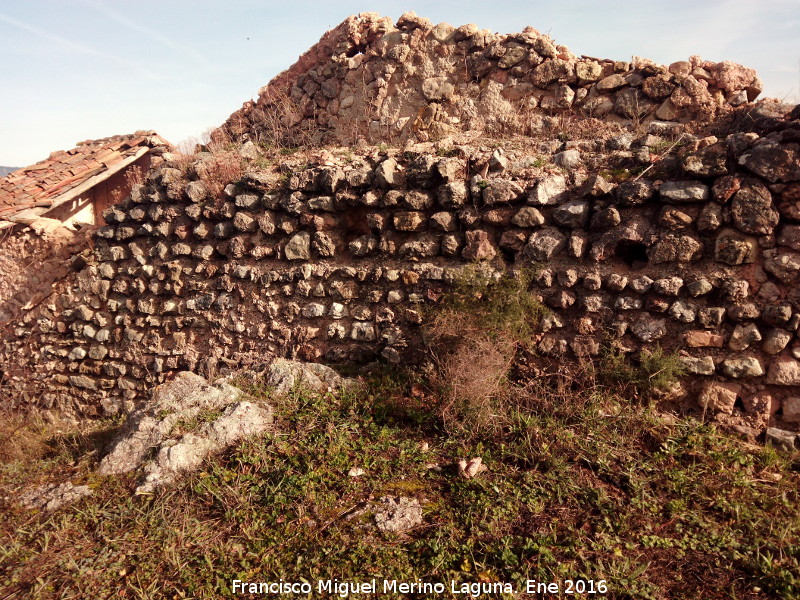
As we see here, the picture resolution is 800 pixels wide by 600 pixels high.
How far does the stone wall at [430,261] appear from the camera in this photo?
3.79 meters

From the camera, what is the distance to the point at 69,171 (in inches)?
338

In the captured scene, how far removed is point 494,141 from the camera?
218 inches

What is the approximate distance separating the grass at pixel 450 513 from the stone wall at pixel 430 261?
0.64 m

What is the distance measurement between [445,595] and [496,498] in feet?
2.48

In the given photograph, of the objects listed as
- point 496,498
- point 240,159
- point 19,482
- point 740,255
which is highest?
point 240,159

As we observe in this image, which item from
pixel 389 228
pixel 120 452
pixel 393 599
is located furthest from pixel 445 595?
pixel 389 228

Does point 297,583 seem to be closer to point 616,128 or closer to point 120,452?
point 120,452

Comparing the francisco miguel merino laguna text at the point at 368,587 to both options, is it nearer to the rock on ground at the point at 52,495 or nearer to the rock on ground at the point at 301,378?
the rock on ground at the point at 52,495

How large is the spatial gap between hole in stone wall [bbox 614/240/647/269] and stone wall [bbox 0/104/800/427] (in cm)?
2

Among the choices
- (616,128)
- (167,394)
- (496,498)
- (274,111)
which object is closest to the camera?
(496,498)

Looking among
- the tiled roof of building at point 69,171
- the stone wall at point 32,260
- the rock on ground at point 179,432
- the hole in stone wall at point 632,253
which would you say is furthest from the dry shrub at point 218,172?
the hole in stone wall at point 632,253

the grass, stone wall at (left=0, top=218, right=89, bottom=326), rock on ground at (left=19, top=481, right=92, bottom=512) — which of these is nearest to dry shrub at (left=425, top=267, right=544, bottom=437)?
the grass

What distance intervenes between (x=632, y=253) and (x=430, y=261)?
66.1 inches

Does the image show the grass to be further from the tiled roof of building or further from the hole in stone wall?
the tiled roof of building
